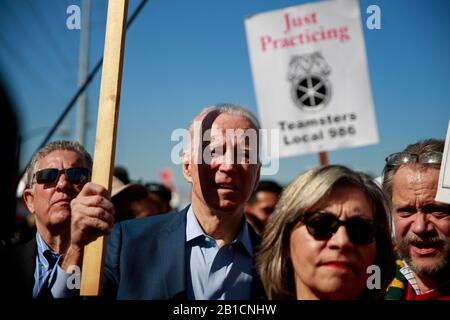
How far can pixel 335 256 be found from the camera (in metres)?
1.96

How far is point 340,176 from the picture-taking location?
2.05 meters

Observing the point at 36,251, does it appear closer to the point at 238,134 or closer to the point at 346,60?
the point at 238,134

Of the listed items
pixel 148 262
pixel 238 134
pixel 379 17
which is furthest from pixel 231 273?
pixel 379 17

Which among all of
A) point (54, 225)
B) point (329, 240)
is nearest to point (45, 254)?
point (54, 225)

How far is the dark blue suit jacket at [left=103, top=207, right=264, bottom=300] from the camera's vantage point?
2.19 metres

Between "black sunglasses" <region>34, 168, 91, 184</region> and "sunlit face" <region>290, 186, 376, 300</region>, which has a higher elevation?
"black sunglasses" <region>34, 168, 91, 184</region>

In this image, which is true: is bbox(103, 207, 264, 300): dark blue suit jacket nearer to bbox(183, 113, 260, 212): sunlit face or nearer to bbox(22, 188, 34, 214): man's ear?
bbox(183, 113, 260, 212): sunlit face

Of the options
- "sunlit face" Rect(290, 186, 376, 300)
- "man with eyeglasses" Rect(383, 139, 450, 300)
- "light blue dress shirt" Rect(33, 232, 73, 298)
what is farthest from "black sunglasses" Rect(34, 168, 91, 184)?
"man with eyeglasses" Rect(383, 139, 450, 300)

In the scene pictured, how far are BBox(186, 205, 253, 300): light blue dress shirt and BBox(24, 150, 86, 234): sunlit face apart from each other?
1.62 feet

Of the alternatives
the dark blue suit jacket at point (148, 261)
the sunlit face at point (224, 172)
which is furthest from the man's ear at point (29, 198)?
the sunlit face at point (224, 172)

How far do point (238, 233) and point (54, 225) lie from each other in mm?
735

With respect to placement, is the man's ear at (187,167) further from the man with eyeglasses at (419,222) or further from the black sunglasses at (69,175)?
the man with eyeglasses at (419,222)

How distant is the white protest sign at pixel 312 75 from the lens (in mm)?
2406
